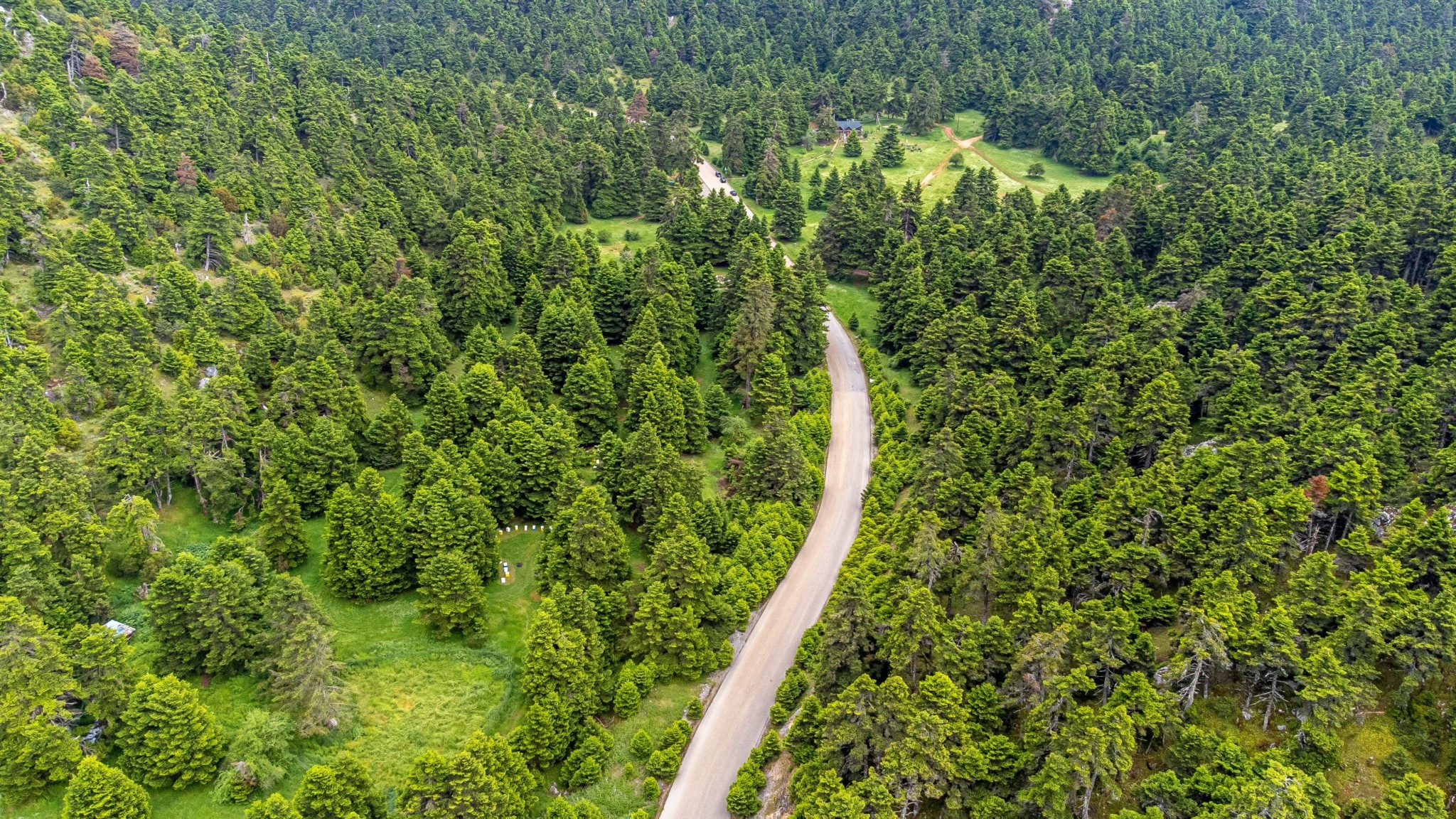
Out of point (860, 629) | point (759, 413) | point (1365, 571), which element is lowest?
point (759, 413)

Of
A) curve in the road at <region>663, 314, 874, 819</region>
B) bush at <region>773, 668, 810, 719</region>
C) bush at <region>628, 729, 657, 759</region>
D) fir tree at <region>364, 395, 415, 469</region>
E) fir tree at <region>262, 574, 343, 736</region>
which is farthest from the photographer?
fir tree at <region>364, 395, 415, 469</region>

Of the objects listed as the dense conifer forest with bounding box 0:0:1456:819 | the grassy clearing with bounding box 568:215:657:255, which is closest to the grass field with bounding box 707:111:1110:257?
the dense conifer forest with bounding box 0:0:1456:819

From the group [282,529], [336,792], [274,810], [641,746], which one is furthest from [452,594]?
[274,810]

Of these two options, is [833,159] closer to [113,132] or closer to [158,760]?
[113,132]

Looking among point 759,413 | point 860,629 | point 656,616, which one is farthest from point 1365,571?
point 759,413

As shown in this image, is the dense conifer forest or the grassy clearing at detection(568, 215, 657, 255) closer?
the dense conifer forest

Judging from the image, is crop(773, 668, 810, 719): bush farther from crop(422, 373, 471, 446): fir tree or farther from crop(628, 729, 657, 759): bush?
crop(422, 373, 471, 446): fir tree

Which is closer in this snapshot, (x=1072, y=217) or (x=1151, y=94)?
(x=1072, y=217)
